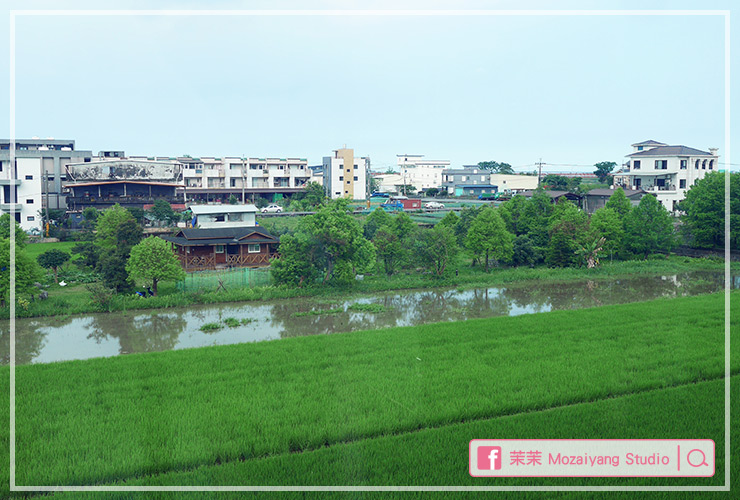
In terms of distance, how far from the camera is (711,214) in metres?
16.5

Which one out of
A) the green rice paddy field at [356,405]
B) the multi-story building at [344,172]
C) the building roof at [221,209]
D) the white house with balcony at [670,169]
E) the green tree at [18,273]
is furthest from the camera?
the multi-story building at [344,172]

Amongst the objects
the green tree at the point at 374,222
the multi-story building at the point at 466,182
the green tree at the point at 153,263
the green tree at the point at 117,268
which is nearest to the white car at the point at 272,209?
the green tree at the point at 374,222

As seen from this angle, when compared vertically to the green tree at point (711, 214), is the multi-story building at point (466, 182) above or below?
above

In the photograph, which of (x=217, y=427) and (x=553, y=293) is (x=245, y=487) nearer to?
(x=217, y=427)

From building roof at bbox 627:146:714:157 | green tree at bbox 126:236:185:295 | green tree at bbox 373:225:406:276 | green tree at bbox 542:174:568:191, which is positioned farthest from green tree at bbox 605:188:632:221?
green tree at bbox 126:236:185:295

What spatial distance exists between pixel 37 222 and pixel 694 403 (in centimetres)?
2120

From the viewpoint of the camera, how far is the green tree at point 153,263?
36.1 ft

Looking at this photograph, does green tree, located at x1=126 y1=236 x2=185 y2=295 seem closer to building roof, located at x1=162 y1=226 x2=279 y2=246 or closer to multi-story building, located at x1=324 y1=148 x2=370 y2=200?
building roof, located at x1=162 y1=226 x2=279 y2=246

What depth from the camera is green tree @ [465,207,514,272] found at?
14.7 m

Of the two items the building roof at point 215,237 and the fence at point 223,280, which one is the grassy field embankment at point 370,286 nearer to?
the fence at point 223,280

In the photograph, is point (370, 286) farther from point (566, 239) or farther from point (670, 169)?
point (670, 169)

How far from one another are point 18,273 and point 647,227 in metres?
14.7

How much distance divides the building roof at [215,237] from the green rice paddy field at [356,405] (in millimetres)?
6232

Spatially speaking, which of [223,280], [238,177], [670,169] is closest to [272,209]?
[238,177]
